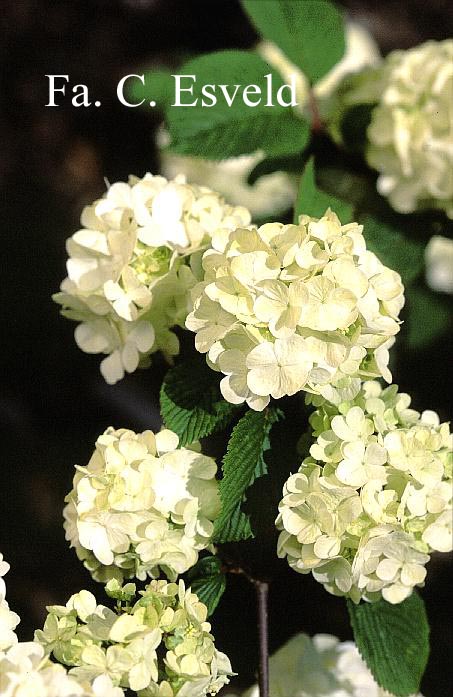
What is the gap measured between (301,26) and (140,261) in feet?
1.30

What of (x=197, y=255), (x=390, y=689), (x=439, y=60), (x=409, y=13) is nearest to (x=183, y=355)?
(x=197, y=255)

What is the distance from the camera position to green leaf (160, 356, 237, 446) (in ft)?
2.26

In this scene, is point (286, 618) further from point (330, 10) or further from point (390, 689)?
point (330, 10)

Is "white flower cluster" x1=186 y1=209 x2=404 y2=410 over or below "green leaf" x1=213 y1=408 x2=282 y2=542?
over

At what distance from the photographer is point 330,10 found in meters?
1.00

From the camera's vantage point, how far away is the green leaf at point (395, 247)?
0.97 m

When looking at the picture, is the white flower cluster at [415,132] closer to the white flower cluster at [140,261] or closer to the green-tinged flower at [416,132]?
the green-tinged flower at [416,132]

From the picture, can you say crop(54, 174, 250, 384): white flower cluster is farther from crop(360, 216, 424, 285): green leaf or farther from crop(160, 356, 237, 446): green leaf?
crop(360, 216, 424, 285): green leaf

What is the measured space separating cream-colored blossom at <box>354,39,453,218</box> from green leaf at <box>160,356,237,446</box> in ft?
1.26

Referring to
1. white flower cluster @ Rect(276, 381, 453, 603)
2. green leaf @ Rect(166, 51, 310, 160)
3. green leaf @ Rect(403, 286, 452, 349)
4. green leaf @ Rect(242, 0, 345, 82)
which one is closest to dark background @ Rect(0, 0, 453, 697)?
green leaf @ Rect(403, 286, 452, 349)

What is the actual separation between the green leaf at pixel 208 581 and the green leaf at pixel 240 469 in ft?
0.17

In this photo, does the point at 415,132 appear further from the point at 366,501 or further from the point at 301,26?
the point at 366,501

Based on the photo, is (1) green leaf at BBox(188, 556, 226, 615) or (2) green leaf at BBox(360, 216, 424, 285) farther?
(2) green leaf at BBox(360, 216, 424, 285)

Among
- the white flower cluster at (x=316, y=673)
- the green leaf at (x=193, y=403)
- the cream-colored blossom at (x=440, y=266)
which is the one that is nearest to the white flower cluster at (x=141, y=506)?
the green leaf at (x=193, y=403)
